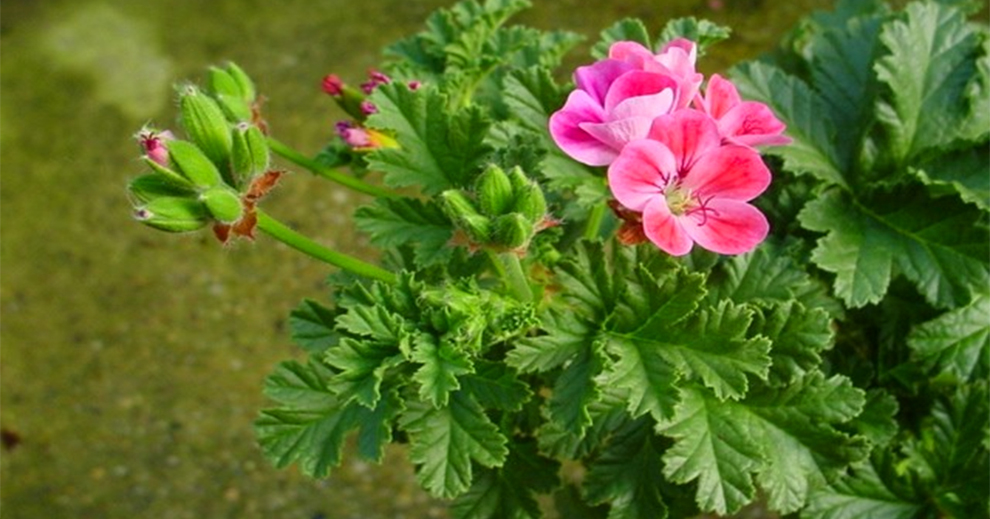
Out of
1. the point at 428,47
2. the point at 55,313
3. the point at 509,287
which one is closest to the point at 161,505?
the point at 55,313

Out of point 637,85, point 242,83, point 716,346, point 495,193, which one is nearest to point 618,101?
point 637,85

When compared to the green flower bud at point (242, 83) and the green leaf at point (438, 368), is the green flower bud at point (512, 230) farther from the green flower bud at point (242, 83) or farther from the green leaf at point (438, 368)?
the green flower bud at point (242, 83)

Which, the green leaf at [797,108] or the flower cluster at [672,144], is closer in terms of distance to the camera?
the flower cluster at [672,144]

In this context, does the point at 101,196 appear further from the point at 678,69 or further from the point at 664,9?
the point at 678,69

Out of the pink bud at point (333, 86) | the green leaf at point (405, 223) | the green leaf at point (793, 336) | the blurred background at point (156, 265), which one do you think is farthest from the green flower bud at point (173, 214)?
the blurred background at point (156, 265)

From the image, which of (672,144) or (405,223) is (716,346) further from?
(405,223)

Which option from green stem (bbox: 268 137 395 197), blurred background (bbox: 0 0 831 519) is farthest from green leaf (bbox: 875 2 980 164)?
blurred background (bbox: 0 0 831 519)
